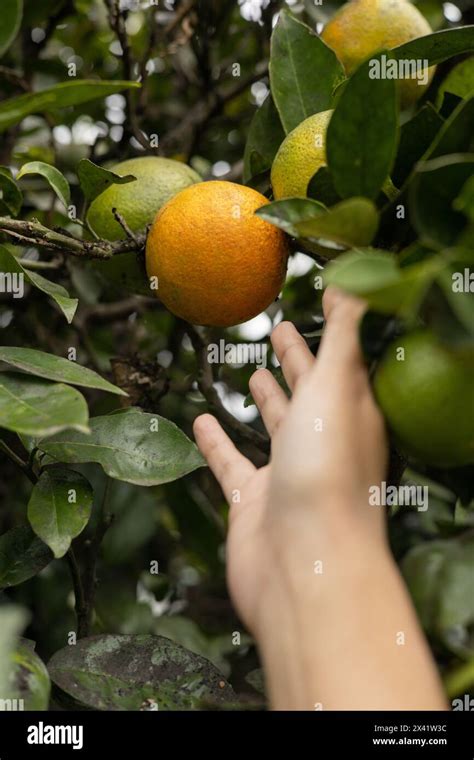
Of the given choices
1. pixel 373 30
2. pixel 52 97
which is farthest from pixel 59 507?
pixel 373 30

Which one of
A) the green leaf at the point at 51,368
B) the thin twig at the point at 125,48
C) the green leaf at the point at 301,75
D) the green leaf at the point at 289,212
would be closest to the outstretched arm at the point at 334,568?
the green leaf at the point at 289,212

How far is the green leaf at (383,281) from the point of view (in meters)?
0.59

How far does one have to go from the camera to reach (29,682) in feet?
2.69

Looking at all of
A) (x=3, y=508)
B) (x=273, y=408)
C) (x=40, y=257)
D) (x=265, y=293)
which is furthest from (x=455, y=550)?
(x=3, y=508)

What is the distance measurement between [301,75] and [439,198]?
443 millimetres

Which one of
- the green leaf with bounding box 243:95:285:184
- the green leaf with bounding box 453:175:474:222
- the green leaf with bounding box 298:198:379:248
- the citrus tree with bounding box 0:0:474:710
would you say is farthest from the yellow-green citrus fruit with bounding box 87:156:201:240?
the green leaf with bounding box 453:175:474:222

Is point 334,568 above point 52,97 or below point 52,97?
below

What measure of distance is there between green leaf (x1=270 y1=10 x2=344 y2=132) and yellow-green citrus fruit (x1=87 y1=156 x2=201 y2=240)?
171mm

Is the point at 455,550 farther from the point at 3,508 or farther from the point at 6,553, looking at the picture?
the point at 3,508

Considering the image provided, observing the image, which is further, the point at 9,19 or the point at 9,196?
the point at 9,196

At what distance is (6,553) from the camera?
3.36ft

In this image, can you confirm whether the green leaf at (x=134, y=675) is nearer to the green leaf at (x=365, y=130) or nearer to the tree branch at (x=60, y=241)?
the tree branch at (x=60, y=241)

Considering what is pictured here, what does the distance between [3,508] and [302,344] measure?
36.4 inches

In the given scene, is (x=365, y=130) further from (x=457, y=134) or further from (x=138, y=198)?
(x=138, y=198)
